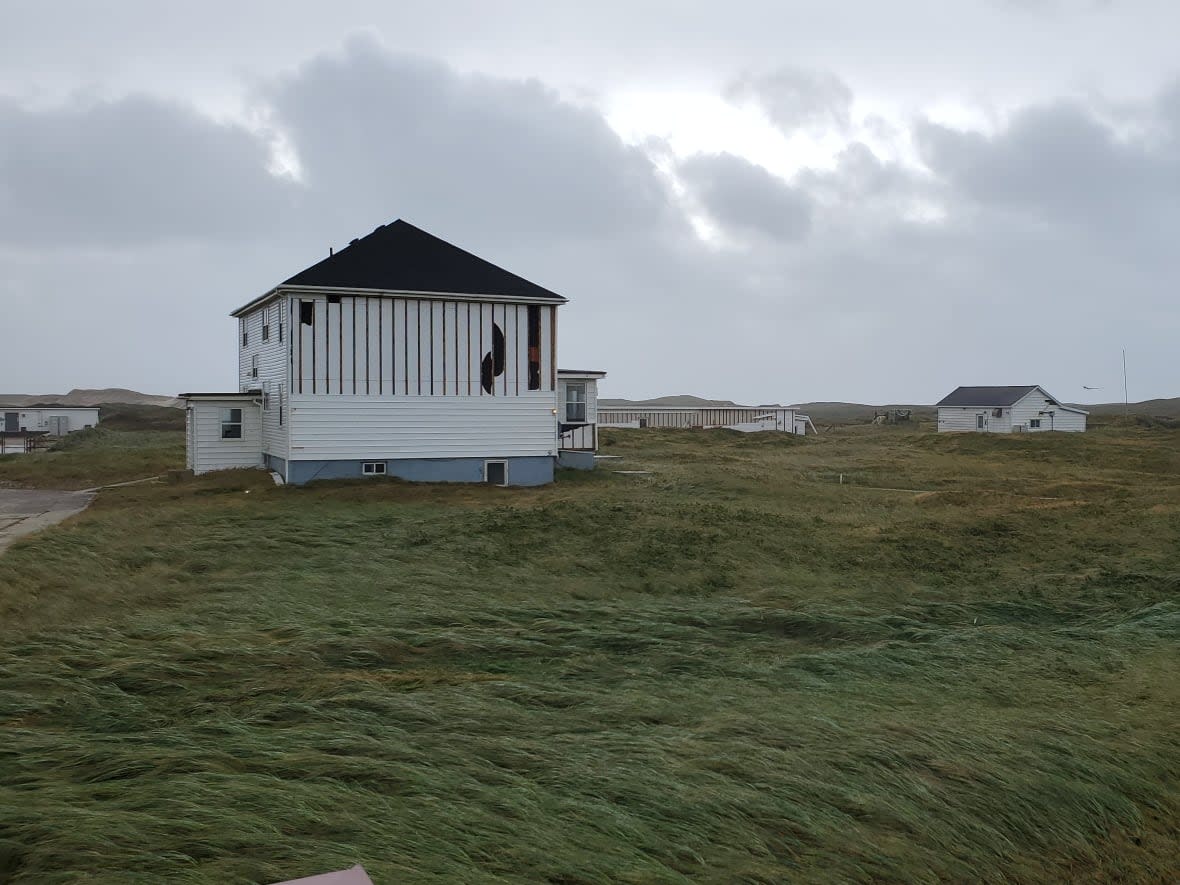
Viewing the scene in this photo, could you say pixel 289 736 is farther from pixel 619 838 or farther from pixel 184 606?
pixel 184 606

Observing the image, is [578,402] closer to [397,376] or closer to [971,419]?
[397,376]

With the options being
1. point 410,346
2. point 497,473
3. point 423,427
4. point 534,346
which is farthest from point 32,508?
point 534,346

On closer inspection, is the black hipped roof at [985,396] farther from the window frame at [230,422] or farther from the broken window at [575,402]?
the window frame at [230,422]

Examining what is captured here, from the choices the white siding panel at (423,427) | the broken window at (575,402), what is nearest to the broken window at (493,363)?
the white siding panel at (423,427)

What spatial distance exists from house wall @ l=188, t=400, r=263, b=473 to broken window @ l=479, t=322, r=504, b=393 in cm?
790

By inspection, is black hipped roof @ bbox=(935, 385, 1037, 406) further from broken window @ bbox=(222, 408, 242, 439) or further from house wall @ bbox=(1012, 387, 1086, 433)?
broken window @ bbox=(222, 408, 242, 439)

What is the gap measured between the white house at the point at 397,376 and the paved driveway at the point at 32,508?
4.32m

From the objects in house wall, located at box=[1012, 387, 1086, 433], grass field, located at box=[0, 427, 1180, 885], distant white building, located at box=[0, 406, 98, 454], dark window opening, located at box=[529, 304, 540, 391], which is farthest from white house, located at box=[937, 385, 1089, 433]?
distant white building, located at box=[0, 406, 98, 454]

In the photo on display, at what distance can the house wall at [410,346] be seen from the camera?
2844 centimetres

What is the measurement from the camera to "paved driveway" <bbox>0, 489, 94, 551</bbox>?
68.2 feet

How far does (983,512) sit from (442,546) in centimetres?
1328

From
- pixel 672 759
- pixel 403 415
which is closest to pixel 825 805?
pixel 672 759

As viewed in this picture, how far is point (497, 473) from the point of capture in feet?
102

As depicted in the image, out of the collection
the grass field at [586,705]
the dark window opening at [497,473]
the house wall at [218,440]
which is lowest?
the grass field at [586,705]
